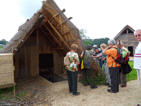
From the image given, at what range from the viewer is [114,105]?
2631mm

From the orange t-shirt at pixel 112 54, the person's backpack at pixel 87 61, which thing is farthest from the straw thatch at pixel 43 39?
the orange t-shirt at pixel 112 54

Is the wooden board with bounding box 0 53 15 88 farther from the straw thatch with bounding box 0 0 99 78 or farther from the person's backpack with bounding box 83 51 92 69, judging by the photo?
the person's backpack with bounding box 83 51 92 69

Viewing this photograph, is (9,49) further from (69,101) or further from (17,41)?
A: (69,101)

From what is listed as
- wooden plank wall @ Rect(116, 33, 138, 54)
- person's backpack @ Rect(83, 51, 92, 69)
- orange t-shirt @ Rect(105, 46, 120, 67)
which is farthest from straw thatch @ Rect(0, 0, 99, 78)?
wooden plank wall @ Rect(116, 33, 138, 54)

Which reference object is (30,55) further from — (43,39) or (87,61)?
(87,61)

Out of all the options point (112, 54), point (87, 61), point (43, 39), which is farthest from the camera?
point (43, 39)

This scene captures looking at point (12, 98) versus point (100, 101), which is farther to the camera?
point (12, 98)

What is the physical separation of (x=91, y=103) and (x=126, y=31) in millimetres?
14013

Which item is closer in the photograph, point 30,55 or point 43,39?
point 30,55

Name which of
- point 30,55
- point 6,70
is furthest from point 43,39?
point 6,70

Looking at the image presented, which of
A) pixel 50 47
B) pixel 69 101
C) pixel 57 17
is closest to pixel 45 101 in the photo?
pixel 69 101

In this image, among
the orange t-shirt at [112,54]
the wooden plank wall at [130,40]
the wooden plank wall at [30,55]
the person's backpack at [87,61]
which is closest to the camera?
the orange t-shirt at [112,54]

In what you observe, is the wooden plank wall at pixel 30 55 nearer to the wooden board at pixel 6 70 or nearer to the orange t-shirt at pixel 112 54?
the wooden board at pixel 6 70

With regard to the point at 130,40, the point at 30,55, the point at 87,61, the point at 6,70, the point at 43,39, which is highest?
the point at 130,40
